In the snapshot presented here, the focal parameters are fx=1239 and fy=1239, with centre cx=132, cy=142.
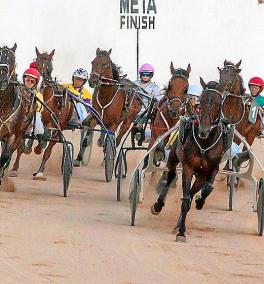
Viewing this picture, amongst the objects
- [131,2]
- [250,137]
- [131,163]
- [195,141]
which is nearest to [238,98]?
[250,137]

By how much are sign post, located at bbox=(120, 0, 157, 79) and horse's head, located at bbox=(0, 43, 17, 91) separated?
40.1 feet

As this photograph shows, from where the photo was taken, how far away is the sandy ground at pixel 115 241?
961 centimetres

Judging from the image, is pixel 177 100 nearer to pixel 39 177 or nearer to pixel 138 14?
pixel 39 177

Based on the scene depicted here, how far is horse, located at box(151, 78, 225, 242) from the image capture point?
11617mm

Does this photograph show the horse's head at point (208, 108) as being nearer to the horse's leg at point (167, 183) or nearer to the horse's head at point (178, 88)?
the horse's leg at point (167, 183)

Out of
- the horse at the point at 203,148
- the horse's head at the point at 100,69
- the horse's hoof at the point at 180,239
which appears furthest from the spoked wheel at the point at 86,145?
the horse's hoof at the point at 180,239

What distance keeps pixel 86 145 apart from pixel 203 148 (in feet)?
22.9

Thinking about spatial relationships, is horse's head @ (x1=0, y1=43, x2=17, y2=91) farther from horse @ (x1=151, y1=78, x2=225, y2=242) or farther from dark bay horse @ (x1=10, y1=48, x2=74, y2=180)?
horse @ (x1=151, y1=78, x2=225, y2=242)

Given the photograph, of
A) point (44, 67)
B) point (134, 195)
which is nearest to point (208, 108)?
point (134, 195)

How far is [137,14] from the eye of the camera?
88.6ft

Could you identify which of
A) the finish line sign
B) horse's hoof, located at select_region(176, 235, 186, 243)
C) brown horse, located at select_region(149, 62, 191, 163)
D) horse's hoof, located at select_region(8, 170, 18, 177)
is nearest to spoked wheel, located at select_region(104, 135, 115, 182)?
horse's hoof, located at select_region(8, 170, 18, 177)

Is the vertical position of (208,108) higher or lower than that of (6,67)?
lower

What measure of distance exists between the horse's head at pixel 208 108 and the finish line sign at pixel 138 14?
15.0 meters

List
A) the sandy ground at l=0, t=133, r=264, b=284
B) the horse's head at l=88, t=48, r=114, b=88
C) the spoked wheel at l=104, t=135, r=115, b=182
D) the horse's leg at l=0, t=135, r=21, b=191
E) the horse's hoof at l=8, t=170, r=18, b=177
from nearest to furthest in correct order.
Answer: the sandy ground at l=0, t=133, r=264, b=284, the horse's leg at l=0, t=135, r=21, b=191, the spoked wheel at l=104, t=135, r=115, b=182, the horse's hoof at l=8, t=170, r=18, b=177, the horse's head at l=88, t=48, r=114, b=88
